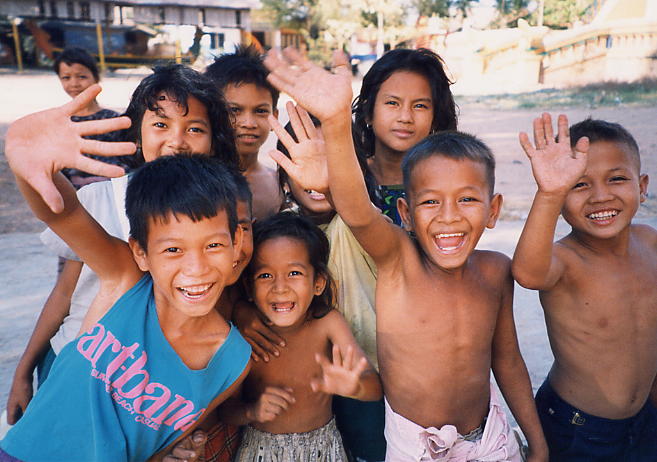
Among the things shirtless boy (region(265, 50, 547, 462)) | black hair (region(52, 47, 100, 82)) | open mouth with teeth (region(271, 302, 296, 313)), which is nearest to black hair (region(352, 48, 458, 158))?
shirtless boy (region(265, 50, 547, 462))

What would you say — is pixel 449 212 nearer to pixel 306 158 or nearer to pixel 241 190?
pixel 306 158

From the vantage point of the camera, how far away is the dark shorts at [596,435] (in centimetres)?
193

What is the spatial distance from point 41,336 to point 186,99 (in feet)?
3.30

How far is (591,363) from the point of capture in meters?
1.91

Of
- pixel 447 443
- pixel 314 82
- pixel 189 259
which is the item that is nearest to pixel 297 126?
pixel 314 82

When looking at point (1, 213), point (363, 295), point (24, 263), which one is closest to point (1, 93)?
point (1, 213)

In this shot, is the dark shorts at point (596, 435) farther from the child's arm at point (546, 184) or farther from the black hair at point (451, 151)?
the black hair at point (451, 151)

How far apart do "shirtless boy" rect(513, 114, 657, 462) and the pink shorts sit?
0.36 metres

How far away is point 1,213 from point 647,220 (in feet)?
23.0

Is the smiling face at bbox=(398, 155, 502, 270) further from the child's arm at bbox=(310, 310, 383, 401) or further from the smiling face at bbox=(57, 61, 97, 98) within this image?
the smiling face at bbox=(57, 61, 97, 98)

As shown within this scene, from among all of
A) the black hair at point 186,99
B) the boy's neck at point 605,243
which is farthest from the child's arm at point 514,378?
the black hair at point 186,99

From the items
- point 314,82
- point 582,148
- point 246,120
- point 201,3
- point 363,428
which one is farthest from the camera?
point 201,3

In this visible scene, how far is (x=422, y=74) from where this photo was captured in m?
2.39

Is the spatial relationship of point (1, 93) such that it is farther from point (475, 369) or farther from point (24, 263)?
point (475, 369)
